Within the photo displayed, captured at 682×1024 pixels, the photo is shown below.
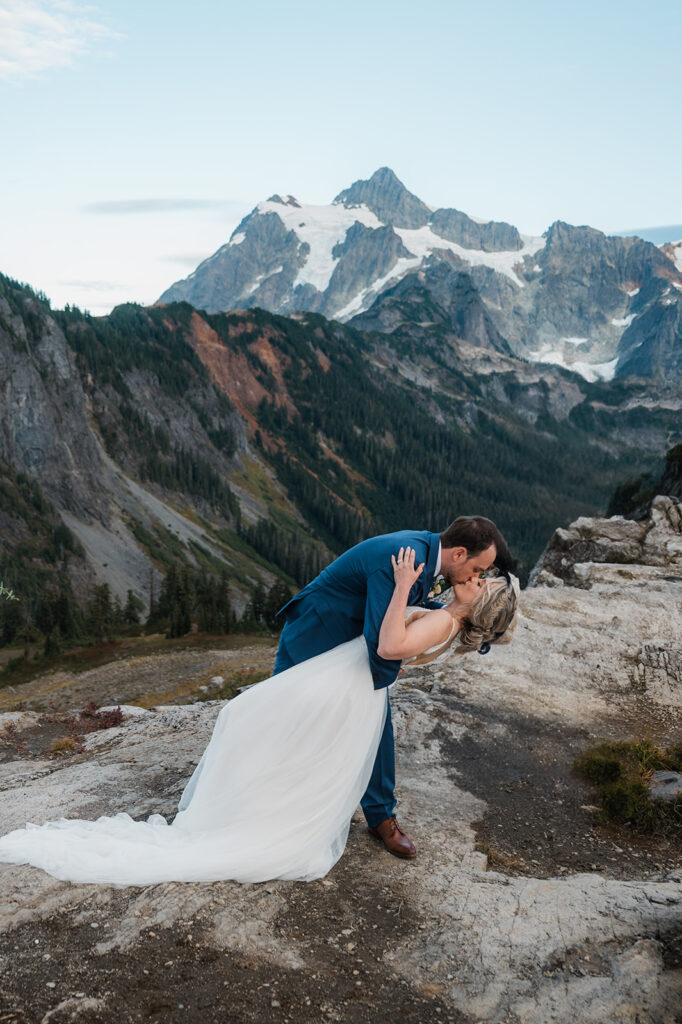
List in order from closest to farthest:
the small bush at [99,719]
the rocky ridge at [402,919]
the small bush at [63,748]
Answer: the rocky ridge at [402,919] < the small bush at [63,748] < the small bush at [99,719]

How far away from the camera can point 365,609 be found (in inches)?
248

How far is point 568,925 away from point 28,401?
139054 mm

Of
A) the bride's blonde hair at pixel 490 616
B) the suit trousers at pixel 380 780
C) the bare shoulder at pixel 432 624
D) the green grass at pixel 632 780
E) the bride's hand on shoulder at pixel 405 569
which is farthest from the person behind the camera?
the green grass at pixel 632 780

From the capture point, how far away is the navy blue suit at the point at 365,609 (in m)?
5.93

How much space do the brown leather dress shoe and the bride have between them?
67cm

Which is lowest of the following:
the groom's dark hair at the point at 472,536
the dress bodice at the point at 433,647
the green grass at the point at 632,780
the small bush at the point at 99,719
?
the small bush at the point at 99,719

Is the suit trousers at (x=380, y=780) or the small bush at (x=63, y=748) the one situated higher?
the suit trousers at (x=380, y=780)

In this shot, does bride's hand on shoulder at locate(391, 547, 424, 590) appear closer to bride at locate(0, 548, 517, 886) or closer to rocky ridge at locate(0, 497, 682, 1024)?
bride at locate(0, 548, 517, 886)

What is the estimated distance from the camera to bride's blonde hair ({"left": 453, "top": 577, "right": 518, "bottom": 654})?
6.17 metres

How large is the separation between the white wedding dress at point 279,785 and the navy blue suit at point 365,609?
25cm

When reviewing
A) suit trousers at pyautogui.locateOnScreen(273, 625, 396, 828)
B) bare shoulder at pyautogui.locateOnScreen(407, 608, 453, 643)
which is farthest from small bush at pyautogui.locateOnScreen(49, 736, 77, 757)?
bare shoulder at pyautogui.locateOnScreen(407, 608, 453, 643)

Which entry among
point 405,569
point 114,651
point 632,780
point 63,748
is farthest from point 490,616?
point 114,651

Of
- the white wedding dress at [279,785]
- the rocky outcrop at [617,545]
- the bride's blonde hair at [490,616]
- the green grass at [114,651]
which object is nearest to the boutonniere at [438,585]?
the bride's blonde hair at [490,616]

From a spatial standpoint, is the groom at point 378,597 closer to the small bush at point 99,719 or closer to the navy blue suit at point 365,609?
the navy blue suit at point 365,609
